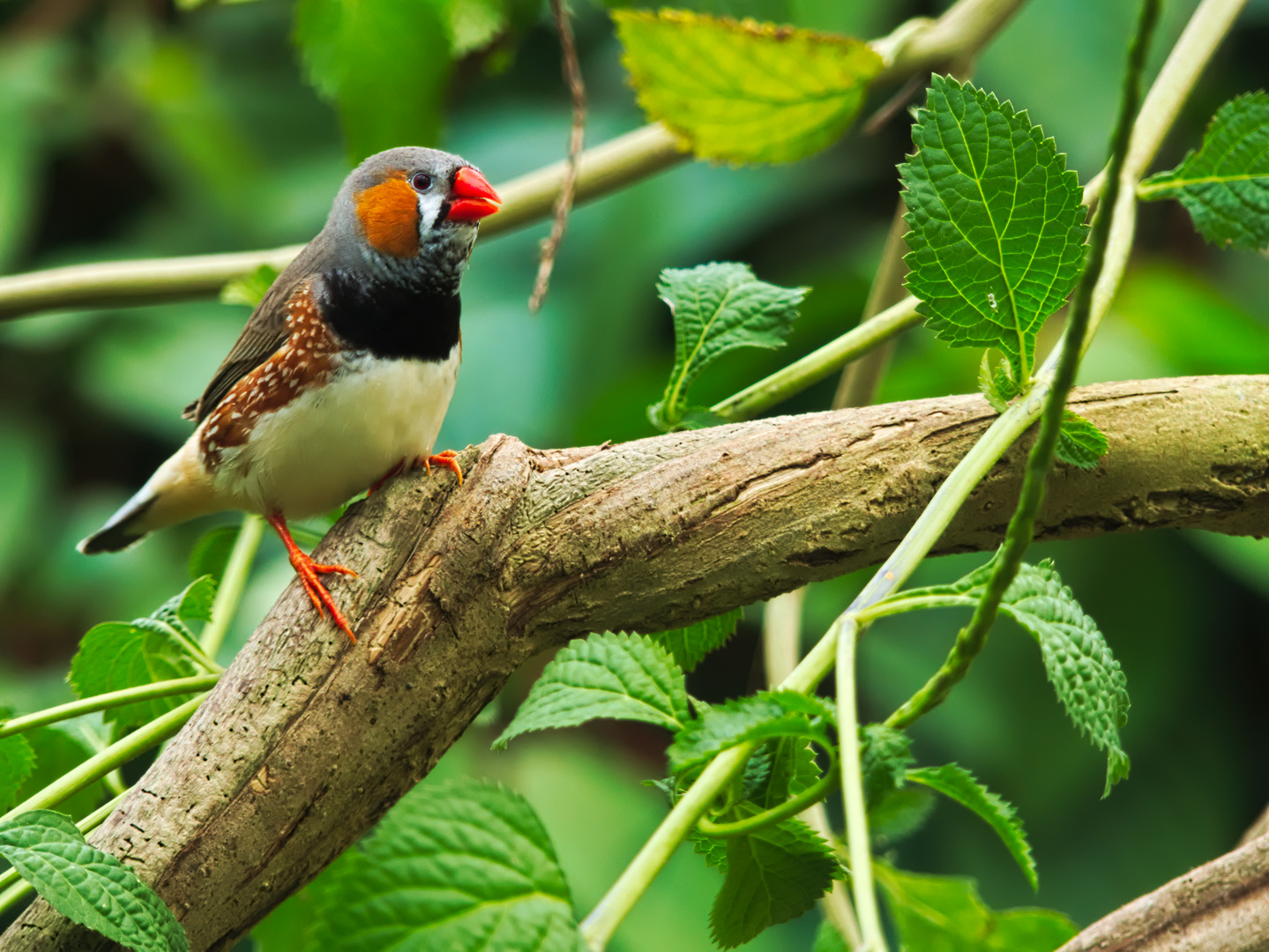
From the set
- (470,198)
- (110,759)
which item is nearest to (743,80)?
(470,198)

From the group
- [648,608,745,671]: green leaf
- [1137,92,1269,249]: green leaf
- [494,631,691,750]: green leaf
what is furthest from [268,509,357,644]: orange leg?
[1137,92,1269,249]: green leaf

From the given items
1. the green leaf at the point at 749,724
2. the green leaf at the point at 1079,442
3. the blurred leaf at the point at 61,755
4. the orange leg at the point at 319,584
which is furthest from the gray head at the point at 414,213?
the green leaf at the point at 749,724

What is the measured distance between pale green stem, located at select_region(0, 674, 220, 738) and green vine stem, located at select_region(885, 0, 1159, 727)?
33.5 inches

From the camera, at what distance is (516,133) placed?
165 inches

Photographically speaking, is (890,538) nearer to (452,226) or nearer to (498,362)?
(452,226)

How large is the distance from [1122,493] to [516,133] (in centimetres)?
332

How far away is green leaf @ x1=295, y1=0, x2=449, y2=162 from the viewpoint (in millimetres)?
1623

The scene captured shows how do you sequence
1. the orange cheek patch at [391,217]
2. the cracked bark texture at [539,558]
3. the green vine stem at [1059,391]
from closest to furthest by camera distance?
the green vine stem at [1059,391]
the cracked bark texture at [539,558]
the orange cheek patch at [391,217]

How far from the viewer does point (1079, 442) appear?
3.95ft

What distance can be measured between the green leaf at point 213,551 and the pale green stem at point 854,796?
3.87 feet

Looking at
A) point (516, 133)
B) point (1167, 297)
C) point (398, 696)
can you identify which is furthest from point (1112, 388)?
point (516, 133)

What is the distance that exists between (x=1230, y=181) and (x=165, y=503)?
169 centimetres

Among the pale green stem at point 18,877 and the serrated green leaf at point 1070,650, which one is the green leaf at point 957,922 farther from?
the pale green stem at point 18,877

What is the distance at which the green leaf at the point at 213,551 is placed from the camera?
1.79 meters
